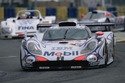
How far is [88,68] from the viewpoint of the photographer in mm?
14047

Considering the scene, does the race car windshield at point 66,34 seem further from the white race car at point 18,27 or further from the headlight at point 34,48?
the white race car at point 18,27

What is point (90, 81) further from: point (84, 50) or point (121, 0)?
point (121, 0)

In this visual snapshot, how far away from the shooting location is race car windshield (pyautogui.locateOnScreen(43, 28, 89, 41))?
15055 millimetres

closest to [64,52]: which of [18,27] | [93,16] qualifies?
[18,27]

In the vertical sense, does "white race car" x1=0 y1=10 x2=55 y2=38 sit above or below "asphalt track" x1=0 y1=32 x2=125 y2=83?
below

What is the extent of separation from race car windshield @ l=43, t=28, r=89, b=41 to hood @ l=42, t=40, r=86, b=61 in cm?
50

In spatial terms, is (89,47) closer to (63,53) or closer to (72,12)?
(63,53)

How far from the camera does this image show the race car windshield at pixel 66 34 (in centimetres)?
1506

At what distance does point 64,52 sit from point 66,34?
1427 mm

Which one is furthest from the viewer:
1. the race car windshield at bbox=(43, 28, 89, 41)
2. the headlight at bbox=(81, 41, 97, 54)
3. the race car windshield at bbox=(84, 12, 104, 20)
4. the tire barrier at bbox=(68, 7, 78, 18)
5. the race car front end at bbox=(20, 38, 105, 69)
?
the tire barrier at bbox=(68, 7, 78, 18)

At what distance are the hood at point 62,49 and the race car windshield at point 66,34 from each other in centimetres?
50

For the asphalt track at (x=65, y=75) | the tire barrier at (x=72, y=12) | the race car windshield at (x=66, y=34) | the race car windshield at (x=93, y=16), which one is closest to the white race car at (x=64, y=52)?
the race car windshield at (x=66, y=34)

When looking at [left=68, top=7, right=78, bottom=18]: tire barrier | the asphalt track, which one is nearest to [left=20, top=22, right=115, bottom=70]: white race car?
the asphalt track

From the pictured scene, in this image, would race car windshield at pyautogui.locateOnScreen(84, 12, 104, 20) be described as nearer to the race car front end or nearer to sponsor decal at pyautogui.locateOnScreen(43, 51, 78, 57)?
the race car front end
